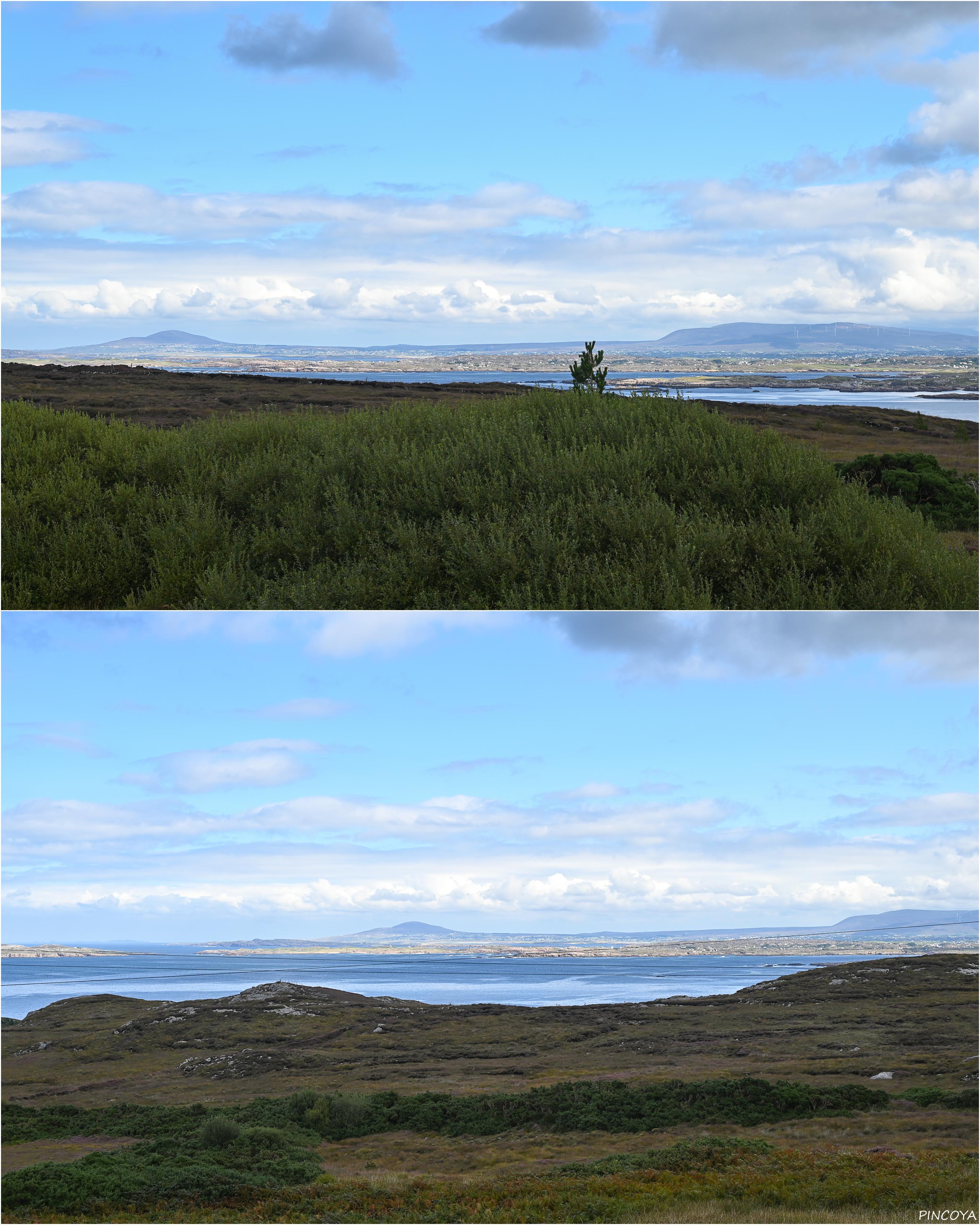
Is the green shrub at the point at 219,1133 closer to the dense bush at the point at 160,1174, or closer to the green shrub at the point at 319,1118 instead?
the dense bush at the point at 160,1174

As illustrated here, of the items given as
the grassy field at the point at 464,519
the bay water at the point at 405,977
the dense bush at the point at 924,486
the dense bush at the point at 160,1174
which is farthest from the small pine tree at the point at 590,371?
the dense bush at the point at 160,1174

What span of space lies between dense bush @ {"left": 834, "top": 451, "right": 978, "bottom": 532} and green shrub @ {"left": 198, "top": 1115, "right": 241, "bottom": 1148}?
852 inches

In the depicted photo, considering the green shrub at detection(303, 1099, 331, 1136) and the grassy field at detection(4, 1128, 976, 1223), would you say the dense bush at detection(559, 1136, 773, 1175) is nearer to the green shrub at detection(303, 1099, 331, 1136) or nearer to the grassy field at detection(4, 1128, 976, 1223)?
the grassy field at detection(4, 1128, 976, 1223)

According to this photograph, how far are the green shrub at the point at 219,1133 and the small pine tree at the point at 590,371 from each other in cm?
1222

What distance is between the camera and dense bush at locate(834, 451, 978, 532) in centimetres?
2606

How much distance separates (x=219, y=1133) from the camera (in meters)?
9.18

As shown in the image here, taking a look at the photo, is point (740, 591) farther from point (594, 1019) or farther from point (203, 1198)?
point (203, 1198)

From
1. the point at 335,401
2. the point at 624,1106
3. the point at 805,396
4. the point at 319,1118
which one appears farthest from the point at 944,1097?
the point at 805,396

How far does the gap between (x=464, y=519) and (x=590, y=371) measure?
6638 millimetres

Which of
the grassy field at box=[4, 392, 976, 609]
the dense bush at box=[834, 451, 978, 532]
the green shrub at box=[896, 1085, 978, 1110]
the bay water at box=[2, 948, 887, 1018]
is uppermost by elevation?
the dense bush at box=[834, 451, 978, 532]

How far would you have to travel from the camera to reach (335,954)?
11.4 m

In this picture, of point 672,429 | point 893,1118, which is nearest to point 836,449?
point 672,429

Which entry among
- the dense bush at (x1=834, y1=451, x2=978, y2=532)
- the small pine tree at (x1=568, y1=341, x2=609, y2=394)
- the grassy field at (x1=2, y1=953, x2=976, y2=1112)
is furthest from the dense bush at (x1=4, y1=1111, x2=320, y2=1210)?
the dense bush at (x1=834, y1=451, x2=978, y2=532)

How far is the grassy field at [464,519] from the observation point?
32.5 ft
